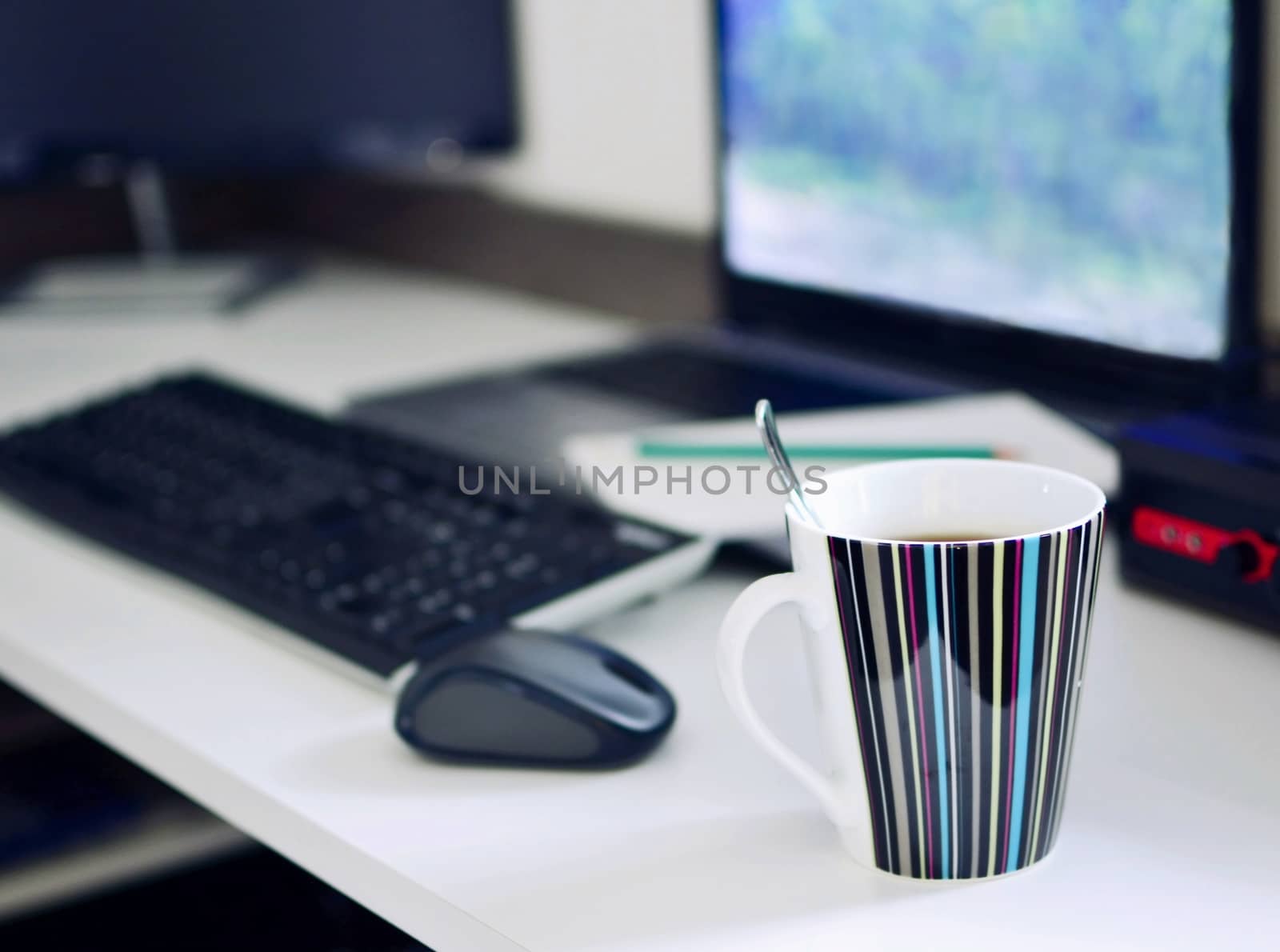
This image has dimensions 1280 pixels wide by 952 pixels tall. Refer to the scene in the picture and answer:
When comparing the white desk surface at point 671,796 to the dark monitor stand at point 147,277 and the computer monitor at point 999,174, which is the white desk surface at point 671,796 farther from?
the dark monitor stand at point 147,277

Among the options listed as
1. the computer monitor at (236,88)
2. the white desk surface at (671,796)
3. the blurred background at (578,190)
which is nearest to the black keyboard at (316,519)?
the white desk surface at (671,796)

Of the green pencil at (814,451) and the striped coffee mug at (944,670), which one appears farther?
the green pencil at (814,451)

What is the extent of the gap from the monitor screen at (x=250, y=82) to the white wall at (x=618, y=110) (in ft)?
0.10

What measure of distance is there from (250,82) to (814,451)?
727 millimetres

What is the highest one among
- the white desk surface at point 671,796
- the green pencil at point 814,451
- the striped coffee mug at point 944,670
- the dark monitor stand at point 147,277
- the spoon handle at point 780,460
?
the spoon handle at point 780,460

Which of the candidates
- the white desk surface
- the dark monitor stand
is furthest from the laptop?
the dark monitor stand

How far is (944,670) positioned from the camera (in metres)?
0.39

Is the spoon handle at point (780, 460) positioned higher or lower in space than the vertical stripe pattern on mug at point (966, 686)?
higher

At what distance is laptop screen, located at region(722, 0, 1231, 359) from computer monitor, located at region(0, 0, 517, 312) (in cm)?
36

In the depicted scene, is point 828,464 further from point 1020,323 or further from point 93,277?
point 93,277

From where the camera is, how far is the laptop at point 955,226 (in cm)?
63

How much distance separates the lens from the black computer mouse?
18.9 inches

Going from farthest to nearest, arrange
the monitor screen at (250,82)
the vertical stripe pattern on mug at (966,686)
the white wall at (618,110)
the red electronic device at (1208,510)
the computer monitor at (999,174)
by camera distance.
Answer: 1. the monitor screen at (250,82)
2. the white wall at (618,110)
3. the computer monitor at (999,174)
4. the red electronic device at (1208,510)
5. the vertical stripe pattern on mug at (966,686)

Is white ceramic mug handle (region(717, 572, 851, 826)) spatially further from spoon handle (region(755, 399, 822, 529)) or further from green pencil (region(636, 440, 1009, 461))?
green pencil (region(636, 440, 1009, 461))
